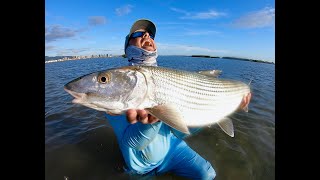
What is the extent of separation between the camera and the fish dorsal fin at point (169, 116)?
2.92 meters

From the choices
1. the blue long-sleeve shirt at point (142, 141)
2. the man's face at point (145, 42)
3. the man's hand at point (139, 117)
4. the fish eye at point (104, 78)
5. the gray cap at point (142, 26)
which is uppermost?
the gray cap at point (142, 26)

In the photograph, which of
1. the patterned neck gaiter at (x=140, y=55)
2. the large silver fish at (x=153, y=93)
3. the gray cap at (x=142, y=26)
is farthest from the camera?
the gray cap at (x=142, y=26)

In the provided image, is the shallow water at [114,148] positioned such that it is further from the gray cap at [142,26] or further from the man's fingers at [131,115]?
the gray cap at [142,26]

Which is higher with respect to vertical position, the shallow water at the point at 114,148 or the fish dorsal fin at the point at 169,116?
the fish dorsal fin at the point at 169,116

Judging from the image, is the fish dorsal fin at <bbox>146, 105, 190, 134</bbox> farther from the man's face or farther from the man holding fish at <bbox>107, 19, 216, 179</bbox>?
the man's face

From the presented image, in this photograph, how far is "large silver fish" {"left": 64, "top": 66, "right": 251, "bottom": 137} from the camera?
2.85 metres

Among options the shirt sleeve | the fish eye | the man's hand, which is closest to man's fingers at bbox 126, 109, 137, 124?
A: the man's hand

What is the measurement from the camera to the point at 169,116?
Answer: 2961 mm

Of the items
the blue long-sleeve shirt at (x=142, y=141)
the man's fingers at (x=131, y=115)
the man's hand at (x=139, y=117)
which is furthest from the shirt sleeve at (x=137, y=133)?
the man's fingers at (x=131, y=115)

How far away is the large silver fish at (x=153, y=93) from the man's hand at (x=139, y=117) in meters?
0.06
